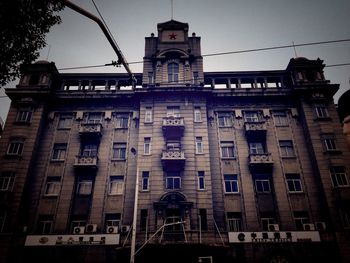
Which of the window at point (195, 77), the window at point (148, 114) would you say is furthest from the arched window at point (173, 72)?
the window at point (148, 114)

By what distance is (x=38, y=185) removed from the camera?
25219 millimetres

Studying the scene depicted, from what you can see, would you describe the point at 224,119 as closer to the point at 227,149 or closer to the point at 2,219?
the point at 227,149

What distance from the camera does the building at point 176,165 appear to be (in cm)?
2191

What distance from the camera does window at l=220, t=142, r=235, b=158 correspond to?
27.3 meters

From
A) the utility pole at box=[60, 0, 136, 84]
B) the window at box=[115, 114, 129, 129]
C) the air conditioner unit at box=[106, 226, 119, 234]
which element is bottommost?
the air conditioner unit at box=[106, 226, 119, 234]

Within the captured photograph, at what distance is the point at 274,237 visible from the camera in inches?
846

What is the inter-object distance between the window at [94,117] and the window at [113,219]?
36.3 feet

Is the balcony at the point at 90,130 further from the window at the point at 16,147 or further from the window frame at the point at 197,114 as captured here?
the window frame at the point at 197,114

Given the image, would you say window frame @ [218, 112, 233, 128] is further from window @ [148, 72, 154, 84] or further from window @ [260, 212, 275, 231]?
window @ [260, 212, 275, 231]

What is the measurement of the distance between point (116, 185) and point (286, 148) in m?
18.8

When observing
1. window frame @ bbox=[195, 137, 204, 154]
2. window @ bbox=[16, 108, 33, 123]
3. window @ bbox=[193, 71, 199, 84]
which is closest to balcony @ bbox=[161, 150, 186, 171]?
window frame @ bbox=[195, 137, 204, 154]

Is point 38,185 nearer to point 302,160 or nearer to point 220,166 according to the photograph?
point 220,166

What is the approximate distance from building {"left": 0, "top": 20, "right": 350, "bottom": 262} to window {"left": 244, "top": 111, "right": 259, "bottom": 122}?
0.50 ft

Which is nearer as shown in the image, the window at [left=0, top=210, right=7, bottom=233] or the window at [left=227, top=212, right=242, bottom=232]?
the window at [left=0, top=210, right=7, bottom=233]
